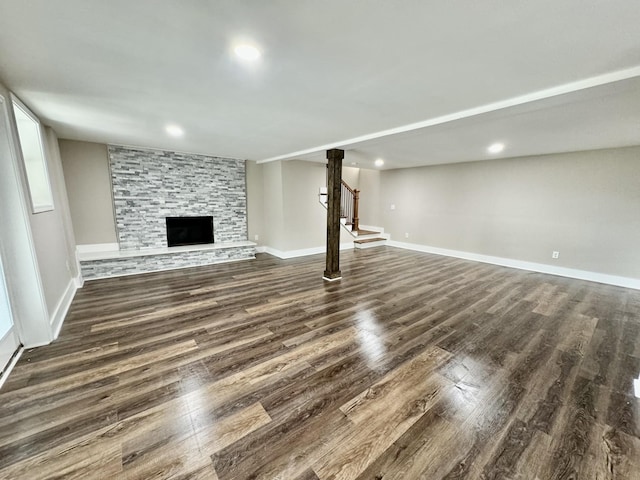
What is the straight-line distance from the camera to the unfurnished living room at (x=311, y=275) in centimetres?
140

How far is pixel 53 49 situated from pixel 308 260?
492 centimetres

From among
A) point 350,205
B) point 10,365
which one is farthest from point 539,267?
point 10,365

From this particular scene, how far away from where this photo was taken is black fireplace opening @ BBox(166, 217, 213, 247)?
217 inches

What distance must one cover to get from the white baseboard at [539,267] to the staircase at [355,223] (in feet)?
3.20

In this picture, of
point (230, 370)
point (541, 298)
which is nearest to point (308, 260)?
point (230, 370)

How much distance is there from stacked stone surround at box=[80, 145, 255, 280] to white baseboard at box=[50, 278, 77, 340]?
2.88 feet

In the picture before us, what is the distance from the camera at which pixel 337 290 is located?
13.5 feet

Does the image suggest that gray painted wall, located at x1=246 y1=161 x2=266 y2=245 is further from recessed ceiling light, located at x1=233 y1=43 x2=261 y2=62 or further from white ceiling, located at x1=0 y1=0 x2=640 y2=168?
recessed ceiling light, located at x1=233 y1=43 x2=261 y2=62

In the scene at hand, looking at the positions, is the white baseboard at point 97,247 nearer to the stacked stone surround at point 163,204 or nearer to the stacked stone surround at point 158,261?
the stacked stone surround at point 163,204

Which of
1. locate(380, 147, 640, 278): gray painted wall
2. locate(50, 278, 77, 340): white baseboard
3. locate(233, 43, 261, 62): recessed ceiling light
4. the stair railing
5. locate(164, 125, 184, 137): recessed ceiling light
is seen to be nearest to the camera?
locate(233, 43, 261, 62): recessed ceiling light

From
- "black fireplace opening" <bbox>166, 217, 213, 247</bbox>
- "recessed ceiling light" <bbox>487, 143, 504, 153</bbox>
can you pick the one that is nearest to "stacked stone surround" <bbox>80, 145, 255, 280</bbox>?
"black fireplace opening" <bbox>166, 217, 213, 247</bbox>

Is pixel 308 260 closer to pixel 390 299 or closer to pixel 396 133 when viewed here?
pixel 390 299

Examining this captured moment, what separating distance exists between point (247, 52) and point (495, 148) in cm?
469

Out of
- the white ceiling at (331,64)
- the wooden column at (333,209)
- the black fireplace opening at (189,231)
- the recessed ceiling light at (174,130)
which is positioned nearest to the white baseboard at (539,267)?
the white ceiling at (331,64)
